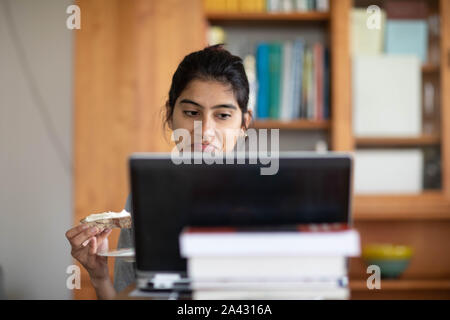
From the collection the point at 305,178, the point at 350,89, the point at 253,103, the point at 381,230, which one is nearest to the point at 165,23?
the point at 253,103

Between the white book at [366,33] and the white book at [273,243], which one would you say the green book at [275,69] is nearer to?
the white book at [366,33]

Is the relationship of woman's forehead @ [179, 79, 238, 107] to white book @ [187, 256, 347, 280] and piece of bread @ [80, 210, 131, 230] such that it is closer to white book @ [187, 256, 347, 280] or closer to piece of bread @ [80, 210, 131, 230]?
piece of bread @ [80, 210, 131, 230]

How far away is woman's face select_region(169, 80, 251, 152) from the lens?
1.36m

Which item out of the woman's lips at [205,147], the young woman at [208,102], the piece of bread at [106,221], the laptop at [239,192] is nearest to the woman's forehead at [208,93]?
the young woman at [208,102]

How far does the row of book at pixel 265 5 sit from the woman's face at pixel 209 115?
34.6 inches

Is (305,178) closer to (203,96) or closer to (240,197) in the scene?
(240,197)

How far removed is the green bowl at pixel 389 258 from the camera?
2.22 m

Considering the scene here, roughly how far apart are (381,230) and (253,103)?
31.1 inches

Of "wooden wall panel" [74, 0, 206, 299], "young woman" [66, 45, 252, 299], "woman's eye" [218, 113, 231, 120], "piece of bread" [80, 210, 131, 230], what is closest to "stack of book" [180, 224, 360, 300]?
"piece of bread" [80, 210, 131, 230]

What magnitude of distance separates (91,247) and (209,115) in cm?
48

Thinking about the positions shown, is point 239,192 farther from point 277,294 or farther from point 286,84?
point 286,84

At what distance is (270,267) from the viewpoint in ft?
2.27

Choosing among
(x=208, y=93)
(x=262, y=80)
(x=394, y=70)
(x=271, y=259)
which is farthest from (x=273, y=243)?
(x=394, y=70)

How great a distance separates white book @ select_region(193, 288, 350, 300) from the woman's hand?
1.20 ft
